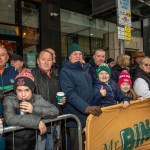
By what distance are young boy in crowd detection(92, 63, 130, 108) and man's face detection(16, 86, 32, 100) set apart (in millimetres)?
1269

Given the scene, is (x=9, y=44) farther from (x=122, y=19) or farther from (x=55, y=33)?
(x=122, y=19)

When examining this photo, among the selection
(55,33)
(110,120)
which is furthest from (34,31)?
(110,120)

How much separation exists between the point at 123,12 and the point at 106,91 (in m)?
3.49

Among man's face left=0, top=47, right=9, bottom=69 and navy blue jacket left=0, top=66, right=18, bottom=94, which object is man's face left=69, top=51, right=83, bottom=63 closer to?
navy blue jacket left=0, top=66, right=18, bottom=94

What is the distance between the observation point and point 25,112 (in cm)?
301

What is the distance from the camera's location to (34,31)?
9.12 metres

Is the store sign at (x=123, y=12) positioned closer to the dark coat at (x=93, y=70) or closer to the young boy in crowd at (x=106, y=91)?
the dark coat at (x=93, y=70)

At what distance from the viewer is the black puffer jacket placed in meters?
3.76

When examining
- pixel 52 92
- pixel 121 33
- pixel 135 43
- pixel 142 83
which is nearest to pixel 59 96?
pixel 52 92

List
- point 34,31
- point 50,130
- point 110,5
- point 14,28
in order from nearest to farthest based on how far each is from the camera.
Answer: point 50,130, point 110,5, point 14,28, point 34,31

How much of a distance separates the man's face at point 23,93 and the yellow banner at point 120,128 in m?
0.96

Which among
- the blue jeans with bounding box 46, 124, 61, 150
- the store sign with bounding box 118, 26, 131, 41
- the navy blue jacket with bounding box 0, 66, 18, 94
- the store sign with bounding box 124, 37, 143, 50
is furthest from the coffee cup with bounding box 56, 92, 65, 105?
the store sign with bounding box 124, 37, 143, 50

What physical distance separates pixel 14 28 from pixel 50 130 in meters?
5.46

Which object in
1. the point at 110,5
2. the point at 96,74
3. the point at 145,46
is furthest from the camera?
the point at 145,46
